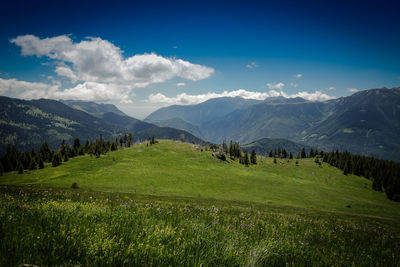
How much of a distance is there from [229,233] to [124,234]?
2.65m

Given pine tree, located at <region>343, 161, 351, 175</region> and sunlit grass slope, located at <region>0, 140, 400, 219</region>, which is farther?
pine tree, located at <region>343, 161, 351, 175</region>

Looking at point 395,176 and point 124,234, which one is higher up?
point 124,234

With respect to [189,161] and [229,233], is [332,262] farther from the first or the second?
[189,161]

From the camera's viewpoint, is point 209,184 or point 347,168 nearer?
point 209,184

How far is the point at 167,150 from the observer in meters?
154

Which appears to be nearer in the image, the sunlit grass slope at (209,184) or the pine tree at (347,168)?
the sunlit grass slope at (209,184)

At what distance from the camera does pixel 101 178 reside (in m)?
76.1

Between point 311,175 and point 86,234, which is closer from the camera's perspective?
point 86,234

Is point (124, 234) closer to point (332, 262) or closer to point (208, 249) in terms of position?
point (208, 249)

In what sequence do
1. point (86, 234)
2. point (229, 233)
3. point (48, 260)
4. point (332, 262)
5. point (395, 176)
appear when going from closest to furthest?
point (48, 260)
point (86, 234)
point (332, 262)
point (229, 233)
point (395, 176)

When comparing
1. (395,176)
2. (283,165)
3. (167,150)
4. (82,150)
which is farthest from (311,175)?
(82,150)

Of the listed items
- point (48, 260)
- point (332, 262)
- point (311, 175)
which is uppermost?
point (48, 260)

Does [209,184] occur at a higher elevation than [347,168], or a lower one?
lower

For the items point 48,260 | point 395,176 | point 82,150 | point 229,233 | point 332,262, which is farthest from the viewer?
point 82,150
